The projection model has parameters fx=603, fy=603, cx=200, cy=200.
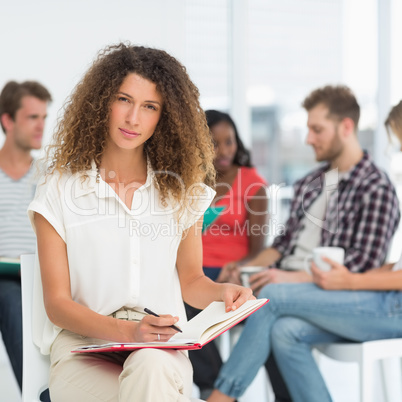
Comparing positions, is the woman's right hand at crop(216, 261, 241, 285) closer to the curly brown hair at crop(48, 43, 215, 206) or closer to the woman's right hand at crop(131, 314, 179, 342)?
the curly brown hair at crop(48, 43, 215, 206)

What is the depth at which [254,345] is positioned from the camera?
1808mm

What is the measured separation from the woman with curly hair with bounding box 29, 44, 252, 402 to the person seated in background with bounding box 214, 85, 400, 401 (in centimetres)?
58

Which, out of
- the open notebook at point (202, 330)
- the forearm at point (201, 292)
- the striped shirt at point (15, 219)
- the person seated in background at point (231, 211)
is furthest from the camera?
the person seated in background at point (231, 211)

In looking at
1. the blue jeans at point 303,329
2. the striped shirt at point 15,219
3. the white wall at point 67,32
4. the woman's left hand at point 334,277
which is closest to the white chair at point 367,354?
the blue jeans at point 303,329

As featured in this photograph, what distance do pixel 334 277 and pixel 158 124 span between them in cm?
76

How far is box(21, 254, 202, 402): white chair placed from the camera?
52.6 inches

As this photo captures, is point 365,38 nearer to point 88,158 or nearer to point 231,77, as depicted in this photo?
point 231,77

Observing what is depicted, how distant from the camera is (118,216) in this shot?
132 centimetres

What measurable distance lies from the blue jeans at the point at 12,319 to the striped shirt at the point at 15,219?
235mm

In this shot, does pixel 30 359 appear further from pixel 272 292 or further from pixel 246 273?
pixel 246 273

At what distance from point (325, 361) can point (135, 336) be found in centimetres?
226

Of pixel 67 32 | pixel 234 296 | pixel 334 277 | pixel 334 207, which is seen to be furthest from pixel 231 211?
pixel 67 32

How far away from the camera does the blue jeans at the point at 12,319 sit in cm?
197

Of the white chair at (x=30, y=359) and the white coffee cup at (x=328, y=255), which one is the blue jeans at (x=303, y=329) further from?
the white chair at (x=30, y=359)
